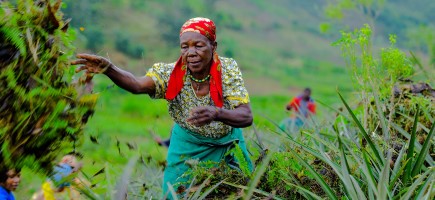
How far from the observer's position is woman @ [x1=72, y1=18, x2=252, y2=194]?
410 centimetres

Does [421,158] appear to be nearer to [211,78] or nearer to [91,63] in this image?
[211,78]

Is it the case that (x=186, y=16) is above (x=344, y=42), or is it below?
below

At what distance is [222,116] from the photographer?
12.5 feet

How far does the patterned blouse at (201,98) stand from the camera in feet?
13.8

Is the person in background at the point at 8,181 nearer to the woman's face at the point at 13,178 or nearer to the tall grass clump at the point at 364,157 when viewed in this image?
the woman's face at the point at 13,178

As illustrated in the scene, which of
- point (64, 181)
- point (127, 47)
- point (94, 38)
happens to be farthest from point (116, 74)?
point (127, 47)

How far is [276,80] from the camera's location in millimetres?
47500

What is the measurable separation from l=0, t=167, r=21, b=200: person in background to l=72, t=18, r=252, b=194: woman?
2.58 feet

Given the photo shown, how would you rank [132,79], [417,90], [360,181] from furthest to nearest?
[417,90] < [132,79] < [360,181]

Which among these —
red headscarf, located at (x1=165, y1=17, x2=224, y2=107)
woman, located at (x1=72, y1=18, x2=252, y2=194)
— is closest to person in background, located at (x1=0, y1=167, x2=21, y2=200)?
woman, located at (x1=72, y1=18, x2=252, y2=194)

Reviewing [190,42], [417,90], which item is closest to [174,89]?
[190,42]

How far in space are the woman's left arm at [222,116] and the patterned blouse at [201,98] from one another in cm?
11

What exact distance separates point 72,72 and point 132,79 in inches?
31.4

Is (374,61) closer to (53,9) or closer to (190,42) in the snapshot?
(190,42)
